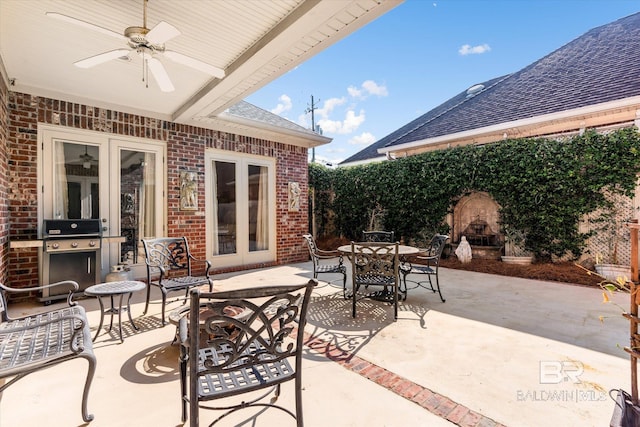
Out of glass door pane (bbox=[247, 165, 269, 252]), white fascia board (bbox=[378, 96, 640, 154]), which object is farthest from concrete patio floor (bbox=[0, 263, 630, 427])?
white fascia board (bbox=[378, 96, 640, 154])

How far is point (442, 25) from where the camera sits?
24.6ft

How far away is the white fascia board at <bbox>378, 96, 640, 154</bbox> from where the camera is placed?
5.24m

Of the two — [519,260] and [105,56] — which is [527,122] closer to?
[519,260]

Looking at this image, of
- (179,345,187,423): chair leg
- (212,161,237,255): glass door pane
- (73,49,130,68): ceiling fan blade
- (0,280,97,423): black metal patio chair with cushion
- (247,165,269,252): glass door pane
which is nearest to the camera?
(0,280,97,423): black metal patio chair with cushion

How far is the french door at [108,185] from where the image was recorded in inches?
171

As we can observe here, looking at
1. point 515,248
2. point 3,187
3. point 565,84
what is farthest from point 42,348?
point 565,84

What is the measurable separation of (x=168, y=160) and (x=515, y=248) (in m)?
7.02

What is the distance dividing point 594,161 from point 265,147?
614 cm

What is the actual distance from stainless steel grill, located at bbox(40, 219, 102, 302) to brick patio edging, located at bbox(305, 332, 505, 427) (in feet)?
11.4

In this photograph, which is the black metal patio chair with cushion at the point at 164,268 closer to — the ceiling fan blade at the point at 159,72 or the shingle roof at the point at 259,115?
the ceiling fan blade at the point at 159,72

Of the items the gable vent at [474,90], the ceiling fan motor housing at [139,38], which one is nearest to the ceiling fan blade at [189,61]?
the ceiling fan motor housing at [139,38]

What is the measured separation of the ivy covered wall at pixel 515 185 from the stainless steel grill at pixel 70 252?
594 centimetres

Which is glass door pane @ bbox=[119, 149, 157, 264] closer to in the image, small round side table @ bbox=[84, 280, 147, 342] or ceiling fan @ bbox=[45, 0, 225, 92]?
small round side table @ bbox=[84, 280, 147, 342]


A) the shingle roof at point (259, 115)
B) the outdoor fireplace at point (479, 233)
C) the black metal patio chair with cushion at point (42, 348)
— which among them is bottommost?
the black metal patio chair with cushion at point (42, 348)
